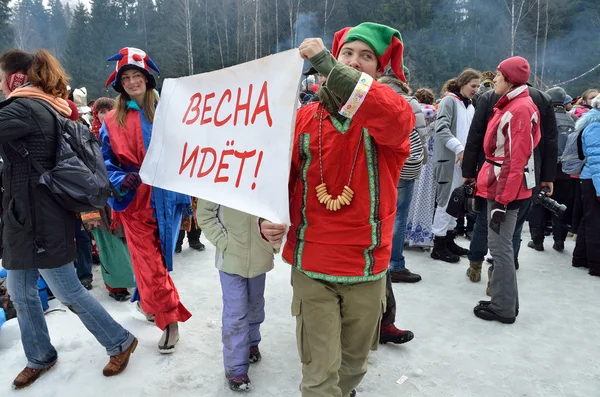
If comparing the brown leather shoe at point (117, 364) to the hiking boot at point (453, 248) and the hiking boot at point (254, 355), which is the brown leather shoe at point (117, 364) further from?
the hiking boot at point (453, 248)

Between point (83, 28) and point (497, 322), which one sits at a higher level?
point (83, 28)

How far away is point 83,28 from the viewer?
2875 cm

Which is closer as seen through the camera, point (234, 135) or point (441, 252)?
point (234, 135)

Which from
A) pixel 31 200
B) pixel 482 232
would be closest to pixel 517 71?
pixel 482 232

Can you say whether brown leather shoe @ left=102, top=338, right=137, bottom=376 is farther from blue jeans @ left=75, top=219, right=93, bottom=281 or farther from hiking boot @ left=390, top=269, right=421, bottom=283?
hiking boot @ left=390, top=269, right=421, bottom=283

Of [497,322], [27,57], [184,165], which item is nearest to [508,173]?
[497,322]

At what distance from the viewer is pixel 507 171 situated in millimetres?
3219

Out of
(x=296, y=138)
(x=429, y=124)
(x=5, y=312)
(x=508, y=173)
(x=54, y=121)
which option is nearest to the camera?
(x=296, y=138)

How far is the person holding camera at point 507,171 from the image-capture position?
10.4 ft

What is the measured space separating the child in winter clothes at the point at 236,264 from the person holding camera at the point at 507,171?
6.43 feet

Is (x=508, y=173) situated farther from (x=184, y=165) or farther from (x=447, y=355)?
(x=184, y=165)

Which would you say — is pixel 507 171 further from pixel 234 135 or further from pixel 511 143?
pixel 234 135

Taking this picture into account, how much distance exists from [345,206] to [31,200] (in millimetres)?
1841

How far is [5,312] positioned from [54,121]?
6.42 feet
